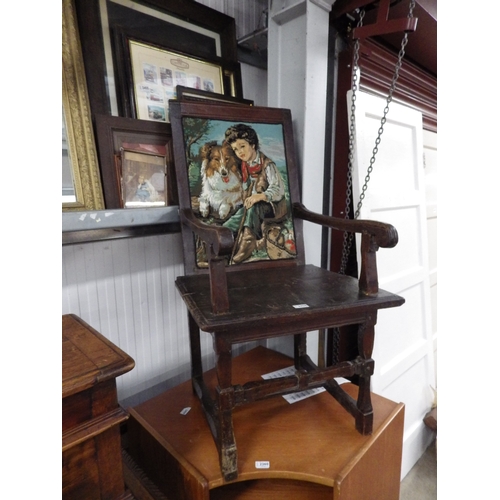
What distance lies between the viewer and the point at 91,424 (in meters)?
0.61

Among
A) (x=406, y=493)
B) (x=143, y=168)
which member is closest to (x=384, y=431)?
(x=406, y=493)

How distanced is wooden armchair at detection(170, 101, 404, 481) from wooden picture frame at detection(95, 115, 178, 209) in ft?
0.31

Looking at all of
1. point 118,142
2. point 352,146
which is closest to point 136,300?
point 118,142

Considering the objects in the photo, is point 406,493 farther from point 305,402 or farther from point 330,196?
point 330,196

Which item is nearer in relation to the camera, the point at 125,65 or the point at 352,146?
the point at 125,65

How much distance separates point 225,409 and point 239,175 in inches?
28.1

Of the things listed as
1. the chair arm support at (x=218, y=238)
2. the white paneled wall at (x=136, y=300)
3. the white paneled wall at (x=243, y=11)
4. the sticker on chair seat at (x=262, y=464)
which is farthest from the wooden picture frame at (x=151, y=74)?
the sticker on chair seat at (x=262, y=464)

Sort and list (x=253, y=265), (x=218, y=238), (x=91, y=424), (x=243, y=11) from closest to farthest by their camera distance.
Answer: (x=91, y=424), (x=218, y=238), (x=253, y=265), (x=243, y=11)

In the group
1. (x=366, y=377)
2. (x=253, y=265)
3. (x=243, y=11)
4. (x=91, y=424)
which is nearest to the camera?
(x=91, y=424)

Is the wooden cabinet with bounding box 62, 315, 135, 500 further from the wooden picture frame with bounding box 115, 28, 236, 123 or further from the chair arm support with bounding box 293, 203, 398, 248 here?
the wooden picture frame with bounding box 115, 28, 236, 123

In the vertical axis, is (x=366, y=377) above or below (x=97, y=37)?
below

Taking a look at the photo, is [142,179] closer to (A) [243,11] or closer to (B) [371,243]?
(B) [371,243]

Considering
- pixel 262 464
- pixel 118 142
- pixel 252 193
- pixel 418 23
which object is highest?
pixel 418 23
